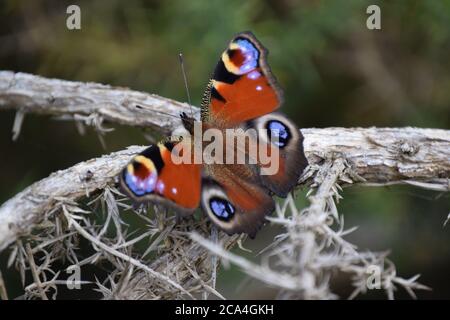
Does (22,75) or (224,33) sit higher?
(224,33)

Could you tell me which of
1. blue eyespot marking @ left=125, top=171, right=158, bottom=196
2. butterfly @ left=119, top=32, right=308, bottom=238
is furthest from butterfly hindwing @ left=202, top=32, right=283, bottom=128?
blue eyespot marking @ left=125, top=171, right=158, bottom=196

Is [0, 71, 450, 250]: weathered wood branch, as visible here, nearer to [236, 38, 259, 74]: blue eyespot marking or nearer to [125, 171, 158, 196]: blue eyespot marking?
[125, 171, 158, 196]: blue eyespot marking

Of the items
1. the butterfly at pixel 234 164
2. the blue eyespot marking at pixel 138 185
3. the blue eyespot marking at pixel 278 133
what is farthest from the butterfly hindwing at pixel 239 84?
the blue eyespot marking at pixel 138 185

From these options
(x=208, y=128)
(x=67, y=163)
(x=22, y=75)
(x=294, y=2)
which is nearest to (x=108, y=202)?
(x=208, y=128)

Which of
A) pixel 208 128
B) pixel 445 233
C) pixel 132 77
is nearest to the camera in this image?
pixel 208 128

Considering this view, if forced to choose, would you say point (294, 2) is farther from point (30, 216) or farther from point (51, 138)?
point (30, 216)

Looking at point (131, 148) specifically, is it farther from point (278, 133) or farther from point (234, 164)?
point (278, 133)

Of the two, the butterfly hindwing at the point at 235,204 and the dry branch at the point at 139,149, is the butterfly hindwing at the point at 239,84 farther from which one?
the butterfly hindwing at the point at 235,204
